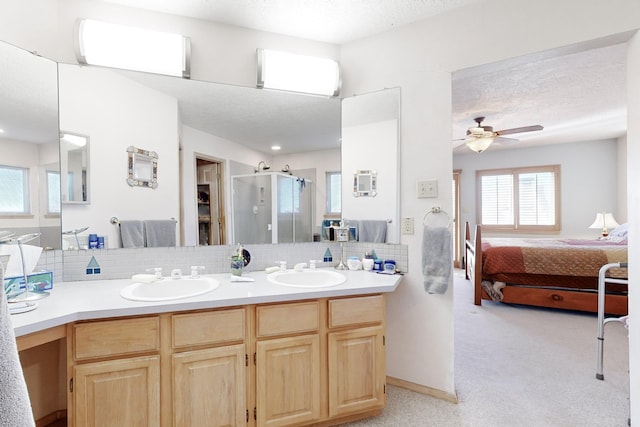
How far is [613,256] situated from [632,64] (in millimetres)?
2674

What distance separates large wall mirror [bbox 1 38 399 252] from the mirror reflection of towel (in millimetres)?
85

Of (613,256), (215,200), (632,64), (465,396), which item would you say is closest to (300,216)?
(215,200)

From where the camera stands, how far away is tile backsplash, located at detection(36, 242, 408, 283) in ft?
5.62

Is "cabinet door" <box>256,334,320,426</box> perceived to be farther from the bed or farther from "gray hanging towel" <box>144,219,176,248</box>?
the bed

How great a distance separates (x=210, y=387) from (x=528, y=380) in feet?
7.04

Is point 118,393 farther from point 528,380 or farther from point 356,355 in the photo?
point 528,380

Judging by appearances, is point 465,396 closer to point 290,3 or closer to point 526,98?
point 290,3

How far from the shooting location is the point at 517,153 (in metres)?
5.72

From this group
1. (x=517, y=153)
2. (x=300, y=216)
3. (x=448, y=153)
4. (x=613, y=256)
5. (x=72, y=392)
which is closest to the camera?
(x=72, y=392)

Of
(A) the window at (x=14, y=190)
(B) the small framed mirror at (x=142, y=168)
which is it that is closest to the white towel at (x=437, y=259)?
(B) the small framed mirror at (x=142, y=168)

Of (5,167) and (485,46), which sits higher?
(485,46)

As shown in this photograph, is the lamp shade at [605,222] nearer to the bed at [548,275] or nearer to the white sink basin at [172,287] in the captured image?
the bed at [548,275]

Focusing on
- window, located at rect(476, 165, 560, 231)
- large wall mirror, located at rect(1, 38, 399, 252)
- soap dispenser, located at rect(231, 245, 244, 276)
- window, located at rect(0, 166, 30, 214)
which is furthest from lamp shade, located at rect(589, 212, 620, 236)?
window, located at rect(0, 166, 30, 214)

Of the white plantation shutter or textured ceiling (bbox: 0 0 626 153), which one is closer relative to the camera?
textured ceiling (bbox: 0 0 626 153)
